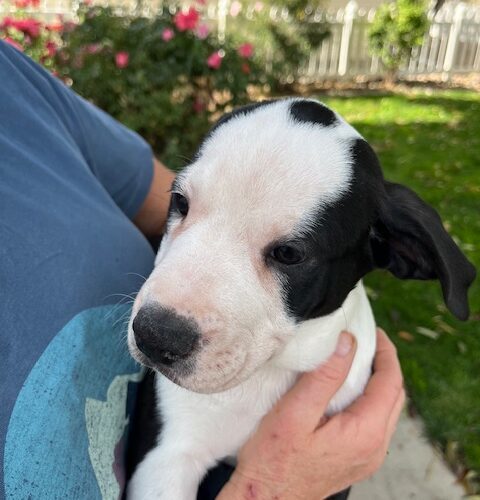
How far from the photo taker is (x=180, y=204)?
1469 millimetres

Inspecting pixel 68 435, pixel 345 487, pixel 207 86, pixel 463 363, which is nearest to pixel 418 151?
pixel 207 86

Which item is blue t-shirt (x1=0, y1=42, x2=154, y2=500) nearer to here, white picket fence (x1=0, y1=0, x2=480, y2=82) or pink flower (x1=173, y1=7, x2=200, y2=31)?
pink flower (x1=173, y1=7, x2=200, y2=31)

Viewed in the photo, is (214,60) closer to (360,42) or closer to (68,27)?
(68,27)

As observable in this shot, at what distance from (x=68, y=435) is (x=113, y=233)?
547 millimetres

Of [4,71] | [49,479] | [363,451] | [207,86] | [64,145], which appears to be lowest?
[207,86]

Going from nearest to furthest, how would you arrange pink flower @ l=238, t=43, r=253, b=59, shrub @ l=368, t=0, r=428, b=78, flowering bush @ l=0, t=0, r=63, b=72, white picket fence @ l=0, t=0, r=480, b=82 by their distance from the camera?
flowering bush @ l=0, t=0, r=63, b=72 → pink flower @ l=238, t=43, r=253, b=59 → white picket fence @ l=0, t=0, r=480, b=82 → shrub @ l=368, t=0, r=428, b=78

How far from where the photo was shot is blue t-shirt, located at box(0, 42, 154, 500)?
117 cm

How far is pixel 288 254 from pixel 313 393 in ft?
1.45

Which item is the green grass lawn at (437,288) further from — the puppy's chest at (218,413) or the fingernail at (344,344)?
the puppy's chest at (218,413)

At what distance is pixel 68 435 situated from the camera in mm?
1233

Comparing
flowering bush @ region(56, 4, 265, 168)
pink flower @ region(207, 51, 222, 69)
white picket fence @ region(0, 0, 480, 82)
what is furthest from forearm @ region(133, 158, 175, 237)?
white picket fence @ region(0, 0, 480, 82)

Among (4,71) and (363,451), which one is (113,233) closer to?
(4,71)

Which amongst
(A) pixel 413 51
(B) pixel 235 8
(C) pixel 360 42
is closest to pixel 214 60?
(B) pixel 235 8

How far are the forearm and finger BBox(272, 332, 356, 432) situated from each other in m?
0.85
